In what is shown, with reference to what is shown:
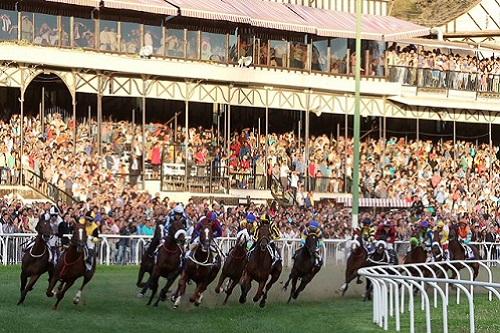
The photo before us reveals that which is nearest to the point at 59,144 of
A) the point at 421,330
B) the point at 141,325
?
the point at 141,325

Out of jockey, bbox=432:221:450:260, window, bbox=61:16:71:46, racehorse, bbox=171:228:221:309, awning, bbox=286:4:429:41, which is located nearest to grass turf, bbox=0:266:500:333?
racehorse, bbox=171:228:221:309

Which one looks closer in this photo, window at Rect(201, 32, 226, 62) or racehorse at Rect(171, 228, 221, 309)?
racehorse at Rect(171, 228, 221, 309)

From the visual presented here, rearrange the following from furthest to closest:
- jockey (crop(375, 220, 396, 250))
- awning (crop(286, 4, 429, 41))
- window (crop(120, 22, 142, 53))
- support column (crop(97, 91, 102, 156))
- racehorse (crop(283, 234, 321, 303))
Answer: awning (crop(286, 4, 429, 41)) < window (crop(120, 22, 142, 53)) < support column (crop(97, 91, 102, 156)) < jockey (crop(375, 220, 396, 250)) < racehorse (crop(283, 234, 321, 303))

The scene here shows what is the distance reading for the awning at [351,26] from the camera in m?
40.8

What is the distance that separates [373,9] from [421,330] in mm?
33778

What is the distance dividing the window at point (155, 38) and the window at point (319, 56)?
22.4 feet

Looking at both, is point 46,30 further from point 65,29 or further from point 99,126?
point 99,126

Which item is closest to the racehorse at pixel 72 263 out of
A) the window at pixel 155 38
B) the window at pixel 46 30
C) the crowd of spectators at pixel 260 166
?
the crowd of spectators at pixel 260 166

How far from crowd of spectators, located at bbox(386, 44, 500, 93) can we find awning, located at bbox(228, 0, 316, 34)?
4.67 m

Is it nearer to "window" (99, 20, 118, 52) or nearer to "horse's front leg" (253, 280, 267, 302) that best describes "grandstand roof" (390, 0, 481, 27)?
"window" (99, 20, 118, 52)

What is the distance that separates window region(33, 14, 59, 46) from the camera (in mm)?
33656

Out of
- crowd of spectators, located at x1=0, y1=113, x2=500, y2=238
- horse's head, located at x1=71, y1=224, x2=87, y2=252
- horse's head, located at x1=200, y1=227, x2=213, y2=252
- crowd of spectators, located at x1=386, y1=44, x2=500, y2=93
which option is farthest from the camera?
crowd of spectators, located at x1=386, y1=44, x2=500, y2=93

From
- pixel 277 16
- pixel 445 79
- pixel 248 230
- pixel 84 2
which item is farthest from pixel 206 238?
pixel 445 79

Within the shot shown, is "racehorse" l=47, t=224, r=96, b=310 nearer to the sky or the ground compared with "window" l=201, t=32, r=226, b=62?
nearer to the ground
